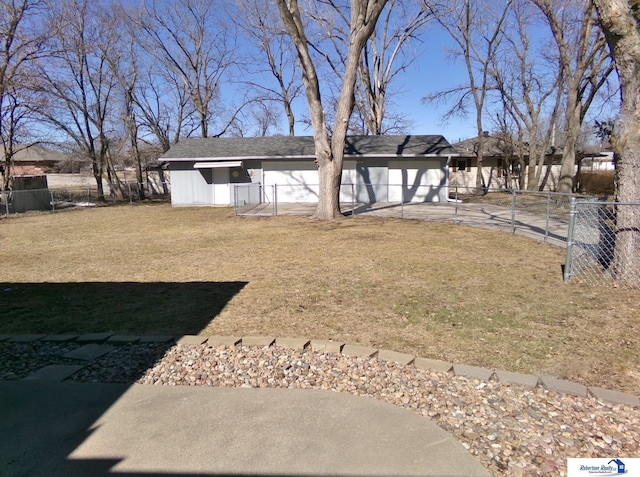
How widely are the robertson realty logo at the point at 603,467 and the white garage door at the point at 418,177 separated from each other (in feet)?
64.0

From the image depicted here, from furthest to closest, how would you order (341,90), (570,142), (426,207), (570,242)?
(426,207)
(570,142)
(341,90)
(570,242)

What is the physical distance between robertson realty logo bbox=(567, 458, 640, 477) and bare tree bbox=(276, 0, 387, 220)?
12170mm

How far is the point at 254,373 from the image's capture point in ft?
10.8

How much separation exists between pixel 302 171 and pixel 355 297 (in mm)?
16934

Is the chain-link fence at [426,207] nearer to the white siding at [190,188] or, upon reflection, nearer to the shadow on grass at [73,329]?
the white siding at [190,188]

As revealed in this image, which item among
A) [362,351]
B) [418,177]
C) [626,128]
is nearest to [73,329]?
[362,351]

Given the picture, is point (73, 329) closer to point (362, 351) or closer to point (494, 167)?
point (362, 351)

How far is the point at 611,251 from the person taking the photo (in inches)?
240

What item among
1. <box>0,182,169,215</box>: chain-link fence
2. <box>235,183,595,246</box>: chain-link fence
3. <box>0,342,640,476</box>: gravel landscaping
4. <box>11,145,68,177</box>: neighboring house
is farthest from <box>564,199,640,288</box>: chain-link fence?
<box>11,145,68,177</box>: neighboring house

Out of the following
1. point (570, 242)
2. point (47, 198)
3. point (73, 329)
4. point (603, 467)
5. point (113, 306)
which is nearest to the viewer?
point (603, 467)

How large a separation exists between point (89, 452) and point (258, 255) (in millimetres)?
6270

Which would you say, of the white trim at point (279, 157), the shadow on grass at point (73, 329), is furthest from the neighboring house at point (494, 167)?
the shadow on grass at point (73, 329)

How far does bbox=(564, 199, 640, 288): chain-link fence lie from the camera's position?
559 cm

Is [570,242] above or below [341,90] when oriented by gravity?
below
